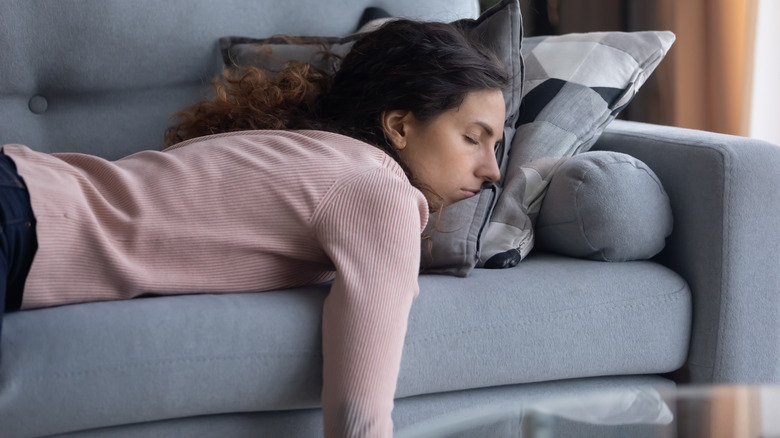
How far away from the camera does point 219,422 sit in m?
1.05

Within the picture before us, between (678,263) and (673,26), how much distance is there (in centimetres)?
133

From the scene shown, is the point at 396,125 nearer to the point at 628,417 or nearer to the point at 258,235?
the point at 258,235

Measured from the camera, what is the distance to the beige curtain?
→ 7.44ft

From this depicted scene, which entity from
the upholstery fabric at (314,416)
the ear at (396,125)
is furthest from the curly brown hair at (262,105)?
the upholstery fabric at (314,416)

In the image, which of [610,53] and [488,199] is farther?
[610,53]

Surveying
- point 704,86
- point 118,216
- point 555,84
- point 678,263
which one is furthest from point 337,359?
point 704,86

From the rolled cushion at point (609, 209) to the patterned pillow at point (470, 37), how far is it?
129mm

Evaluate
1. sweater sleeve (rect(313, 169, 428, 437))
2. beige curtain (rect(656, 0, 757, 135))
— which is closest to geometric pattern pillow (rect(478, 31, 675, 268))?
sweater sleeve (rect(313, 169, 428, 437))

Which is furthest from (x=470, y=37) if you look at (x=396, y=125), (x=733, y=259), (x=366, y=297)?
(x=366, y=297)

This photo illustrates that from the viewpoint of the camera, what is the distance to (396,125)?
4.41 ft

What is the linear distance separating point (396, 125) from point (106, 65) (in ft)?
2.26

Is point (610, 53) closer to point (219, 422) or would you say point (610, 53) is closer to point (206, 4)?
point (206, 4)

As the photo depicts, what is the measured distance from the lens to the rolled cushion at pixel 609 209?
4.23ft

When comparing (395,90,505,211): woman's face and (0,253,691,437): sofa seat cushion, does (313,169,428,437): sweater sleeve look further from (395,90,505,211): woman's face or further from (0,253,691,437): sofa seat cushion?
(395,90,505,211): woman's face
